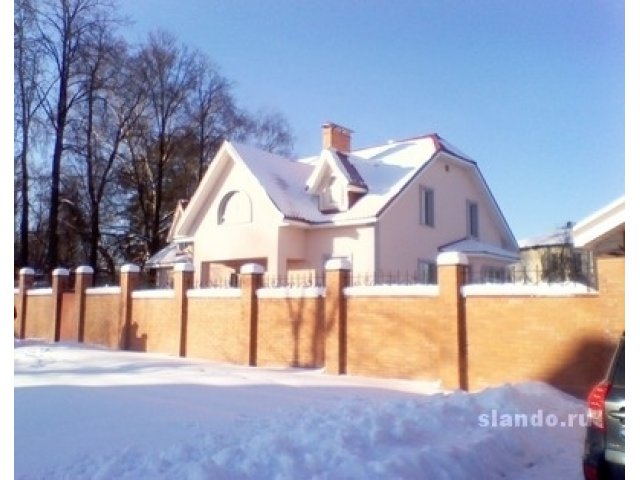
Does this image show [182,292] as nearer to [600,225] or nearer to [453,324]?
[453,324]

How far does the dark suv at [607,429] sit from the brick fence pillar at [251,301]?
19.8 ft

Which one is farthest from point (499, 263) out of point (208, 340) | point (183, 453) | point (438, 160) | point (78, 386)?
point (183, 453)

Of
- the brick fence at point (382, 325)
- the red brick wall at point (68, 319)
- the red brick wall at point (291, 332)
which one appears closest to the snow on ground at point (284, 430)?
the brick fence at point (382, 325)

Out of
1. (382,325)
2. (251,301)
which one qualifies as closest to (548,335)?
(382,325)

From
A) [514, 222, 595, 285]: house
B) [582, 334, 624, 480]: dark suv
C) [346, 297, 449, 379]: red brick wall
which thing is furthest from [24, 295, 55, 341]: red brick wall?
[582, 334, 624, 480]: dark suv

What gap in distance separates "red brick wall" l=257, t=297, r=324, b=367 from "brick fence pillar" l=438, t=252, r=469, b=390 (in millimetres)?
1821

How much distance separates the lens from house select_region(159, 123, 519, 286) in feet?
37.1

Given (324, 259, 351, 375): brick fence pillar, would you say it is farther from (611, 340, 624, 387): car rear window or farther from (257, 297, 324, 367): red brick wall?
(611, 340, 624, 387): car rear window

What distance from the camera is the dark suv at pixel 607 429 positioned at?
263 cm

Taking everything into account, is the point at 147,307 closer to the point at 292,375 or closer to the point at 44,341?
the point at 44,341

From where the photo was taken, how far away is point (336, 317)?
7402 millimetres

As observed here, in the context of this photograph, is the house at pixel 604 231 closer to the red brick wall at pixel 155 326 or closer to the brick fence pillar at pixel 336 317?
the brick fence pillar at pixel 336 317

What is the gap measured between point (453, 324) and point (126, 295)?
21.3ft

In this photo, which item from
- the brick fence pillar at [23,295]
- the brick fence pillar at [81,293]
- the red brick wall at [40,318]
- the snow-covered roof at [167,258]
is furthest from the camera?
the snow-covered roof at [167,258]
